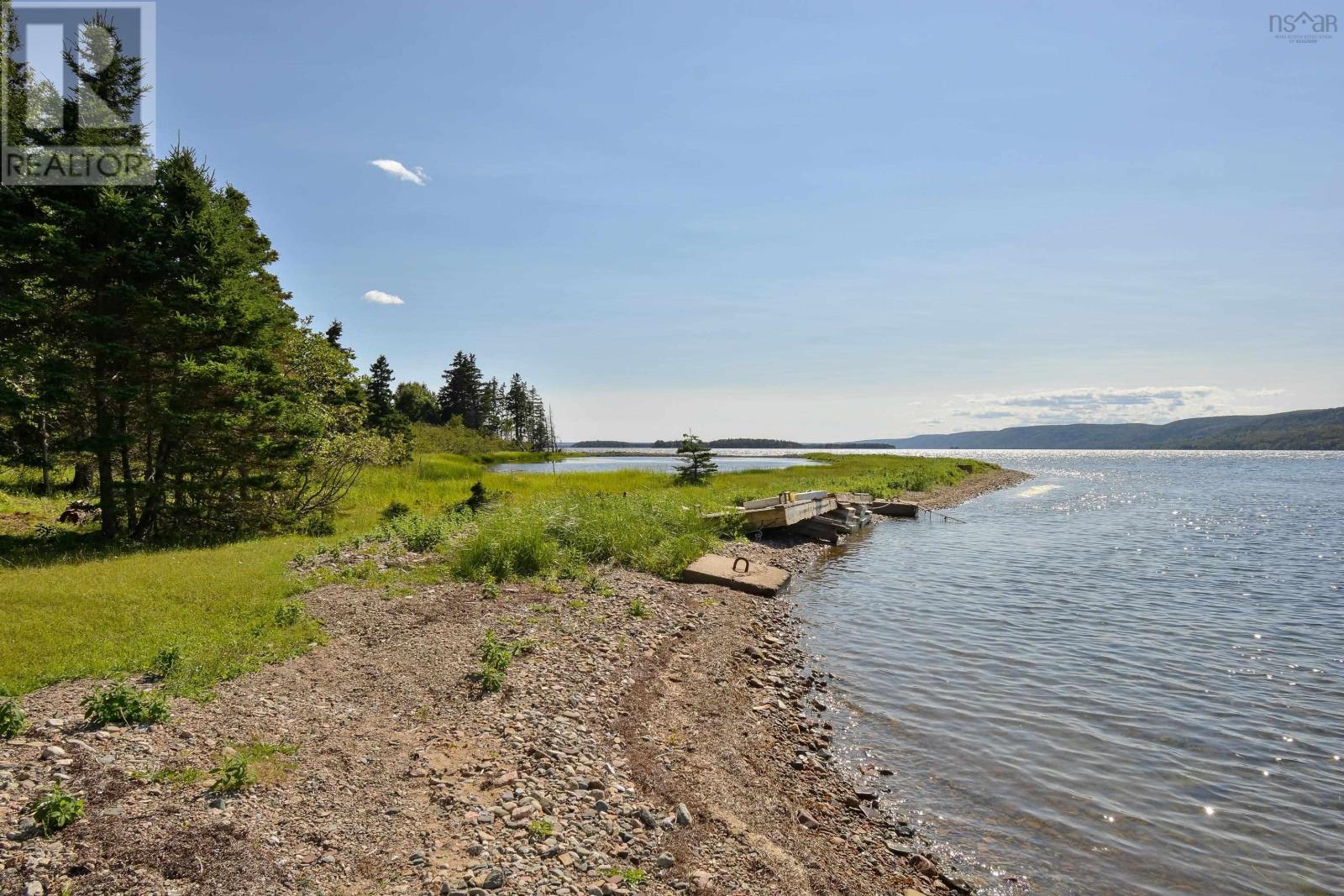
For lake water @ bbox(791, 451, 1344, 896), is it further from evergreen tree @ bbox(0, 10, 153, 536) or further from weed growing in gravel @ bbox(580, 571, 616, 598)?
evergreen tree @ bbox(0, 10, 153, 536)

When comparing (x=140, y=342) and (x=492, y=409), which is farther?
(x=492, y=409)

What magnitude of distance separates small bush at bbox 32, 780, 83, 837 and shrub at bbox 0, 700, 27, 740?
1.59 metres

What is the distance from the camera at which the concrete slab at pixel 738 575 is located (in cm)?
1609

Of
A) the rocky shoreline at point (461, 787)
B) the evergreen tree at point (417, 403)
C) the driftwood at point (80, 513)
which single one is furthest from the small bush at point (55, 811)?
the evergreen tree at point (417, 403)

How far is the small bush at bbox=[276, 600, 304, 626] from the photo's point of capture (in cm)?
998

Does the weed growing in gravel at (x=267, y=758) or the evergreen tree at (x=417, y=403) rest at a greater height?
the evergreen tree at (x=417, y=403)

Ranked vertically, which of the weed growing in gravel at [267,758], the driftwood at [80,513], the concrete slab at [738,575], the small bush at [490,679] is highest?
the driftwood at [80,513]

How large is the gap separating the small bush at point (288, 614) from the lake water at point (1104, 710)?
342 inches

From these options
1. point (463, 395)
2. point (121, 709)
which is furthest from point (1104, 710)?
point (463, 395)

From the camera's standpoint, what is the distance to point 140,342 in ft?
54.7

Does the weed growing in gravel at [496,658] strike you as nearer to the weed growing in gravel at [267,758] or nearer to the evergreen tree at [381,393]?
the weed growing in gravel at [267,758]

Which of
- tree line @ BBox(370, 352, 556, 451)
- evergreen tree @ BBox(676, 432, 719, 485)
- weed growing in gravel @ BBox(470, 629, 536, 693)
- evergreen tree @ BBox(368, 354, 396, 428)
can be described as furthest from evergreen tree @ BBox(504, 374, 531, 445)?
weed growing in gravel @ BBox(470, 629, 536, 693)

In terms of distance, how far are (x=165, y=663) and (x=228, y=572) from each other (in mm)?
5795

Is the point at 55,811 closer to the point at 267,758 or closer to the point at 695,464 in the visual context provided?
the point at 267,758
